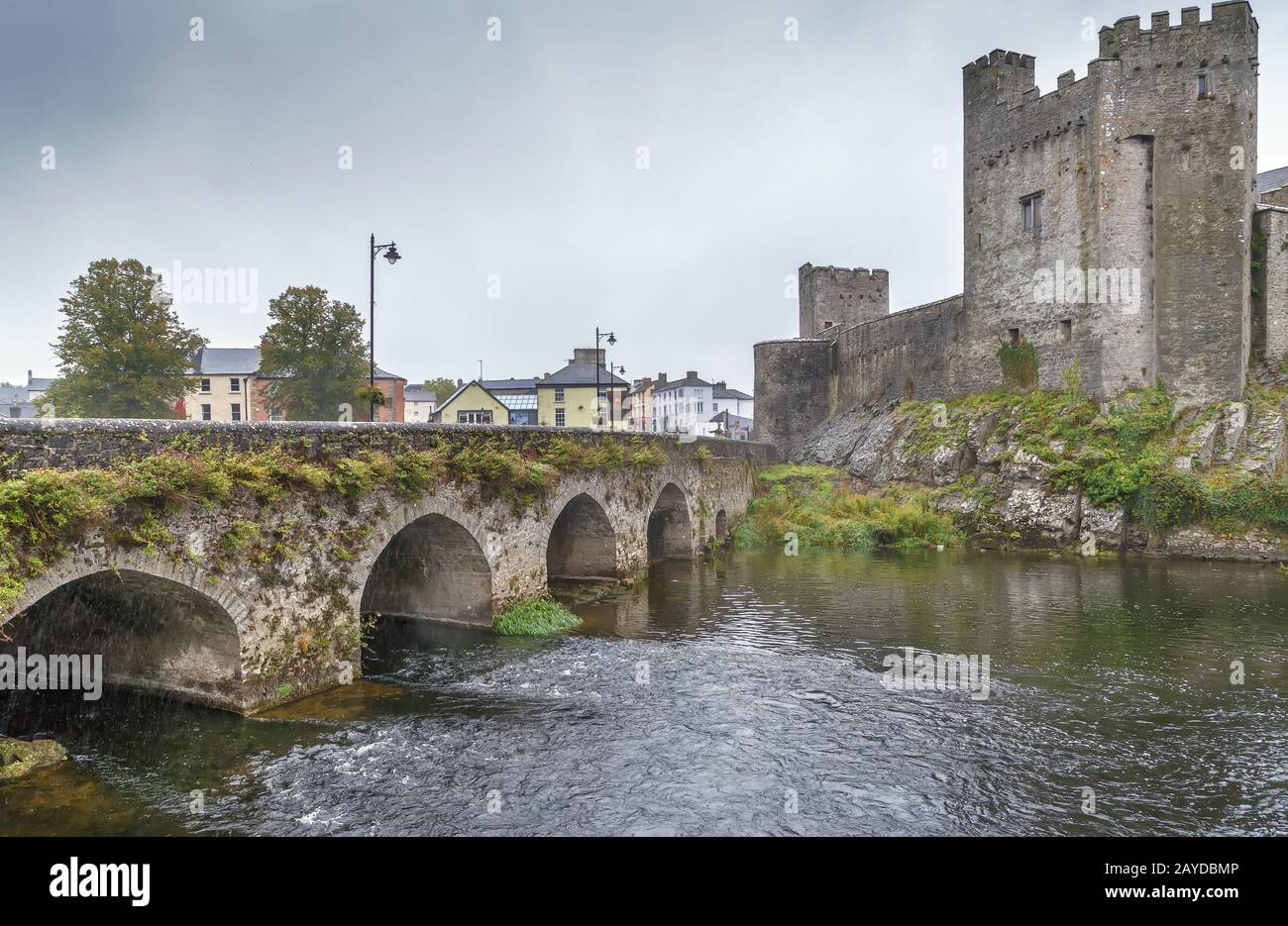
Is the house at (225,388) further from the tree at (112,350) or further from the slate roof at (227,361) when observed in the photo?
the tree at (112,350)

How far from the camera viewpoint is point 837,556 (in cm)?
2970

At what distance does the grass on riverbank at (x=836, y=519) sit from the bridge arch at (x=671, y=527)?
4.13 meters

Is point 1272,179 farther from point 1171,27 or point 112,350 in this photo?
point 112,350

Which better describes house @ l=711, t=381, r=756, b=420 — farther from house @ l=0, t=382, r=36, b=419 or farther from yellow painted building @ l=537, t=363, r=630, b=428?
house @ l=0, t=382, r=36, b=419

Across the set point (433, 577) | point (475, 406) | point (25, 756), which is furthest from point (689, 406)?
point (25, 756)

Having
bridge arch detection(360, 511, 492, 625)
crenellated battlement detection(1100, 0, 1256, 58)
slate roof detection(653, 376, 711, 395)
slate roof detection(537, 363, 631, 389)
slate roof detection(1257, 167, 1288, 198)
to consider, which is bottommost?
bridge arch detection(360, 511, 492, 625)

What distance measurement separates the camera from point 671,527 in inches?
1177

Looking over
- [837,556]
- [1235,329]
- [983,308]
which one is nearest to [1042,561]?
[837,556]

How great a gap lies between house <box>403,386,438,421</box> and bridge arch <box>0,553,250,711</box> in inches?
3172

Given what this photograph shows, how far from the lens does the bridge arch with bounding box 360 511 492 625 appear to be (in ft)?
55.9

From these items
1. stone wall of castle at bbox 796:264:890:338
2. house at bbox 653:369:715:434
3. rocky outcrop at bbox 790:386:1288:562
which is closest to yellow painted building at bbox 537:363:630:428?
stone wall of castle at bbox 796:264:890:338

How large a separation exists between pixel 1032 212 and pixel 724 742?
107ft

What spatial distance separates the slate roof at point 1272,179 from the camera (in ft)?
131

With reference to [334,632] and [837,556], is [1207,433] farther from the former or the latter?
[334,632]
